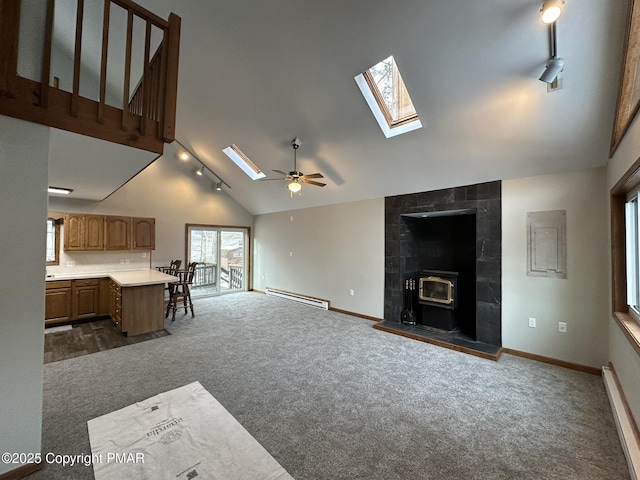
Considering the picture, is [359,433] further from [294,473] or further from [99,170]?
[99,170]

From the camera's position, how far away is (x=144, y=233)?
593 cm

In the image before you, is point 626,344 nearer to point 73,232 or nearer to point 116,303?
point 116,303

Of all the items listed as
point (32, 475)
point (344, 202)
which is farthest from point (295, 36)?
point (32, 475)

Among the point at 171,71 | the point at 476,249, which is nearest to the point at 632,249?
the point at 476,249

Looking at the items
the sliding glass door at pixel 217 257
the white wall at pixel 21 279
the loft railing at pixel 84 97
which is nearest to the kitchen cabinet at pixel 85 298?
the sliding glass door at pixel 217 257

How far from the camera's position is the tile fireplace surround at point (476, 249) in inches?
147

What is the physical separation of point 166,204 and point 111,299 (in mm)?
2468

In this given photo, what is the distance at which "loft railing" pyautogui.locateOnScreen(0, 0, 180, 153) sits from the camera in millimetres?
1666

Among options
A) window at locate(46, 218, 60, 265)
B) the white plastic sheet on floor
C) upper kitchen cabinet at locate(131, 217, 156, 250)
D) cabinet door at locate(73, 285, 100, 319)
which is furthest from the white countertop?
the white plastic sheet on floor

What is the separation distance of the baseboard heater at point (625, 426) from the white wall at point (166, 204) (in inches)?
299

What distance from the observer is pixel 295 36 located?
2.78 m

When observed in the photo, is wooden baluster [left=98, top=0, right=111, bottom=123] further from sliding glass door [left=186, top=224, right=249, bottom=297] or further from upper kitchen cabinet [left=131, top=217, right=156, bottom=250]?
sliding glass door [left=186, top=224, right=249, bottom=297]

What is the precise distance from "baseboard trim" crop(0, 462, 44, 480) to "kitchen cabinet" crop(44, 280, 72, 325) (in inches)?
158

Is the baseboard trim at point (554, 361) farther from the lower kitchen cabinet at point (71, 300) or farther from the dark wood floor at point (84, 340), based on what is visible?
the lower kitchen cabinet at point (71, 300)
